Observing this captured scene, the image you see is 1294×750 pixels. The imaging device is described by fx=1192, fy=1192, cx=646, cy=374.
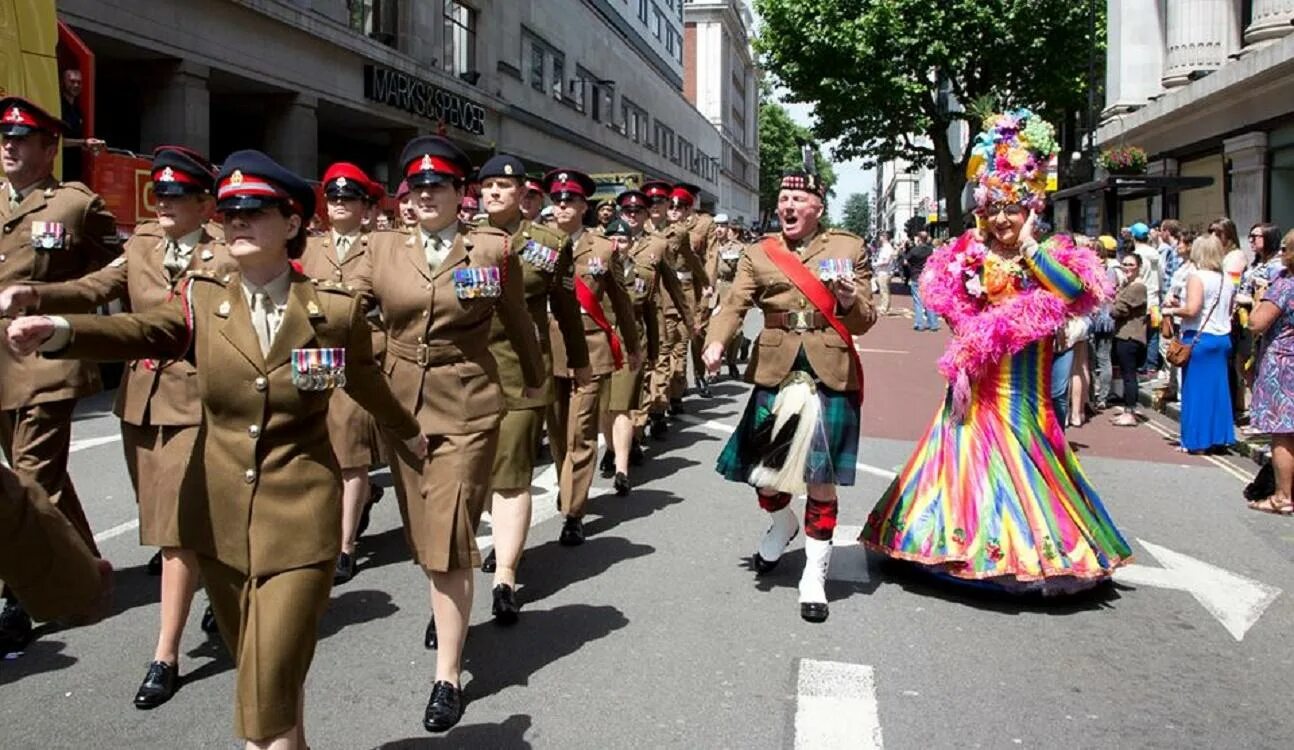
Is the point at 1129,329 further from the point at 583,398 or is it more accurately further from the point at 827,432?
the point at 827,432

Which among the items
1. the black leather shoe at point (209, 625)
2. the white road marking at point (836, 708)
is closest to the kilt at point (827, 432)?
the white road marking at point (836, 708)

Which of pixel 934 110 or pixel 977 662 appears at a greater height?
pixel 934 110

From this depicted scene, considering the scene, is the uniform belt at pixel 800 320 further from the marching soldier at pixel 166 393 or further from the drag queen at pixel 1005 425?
the marching soldier at pixel 166 393

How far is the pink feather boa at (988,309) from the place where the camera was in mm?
5926

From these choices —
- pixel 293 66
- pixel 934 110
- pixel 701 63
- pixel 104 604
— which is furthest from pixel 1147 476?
pixel 701 63

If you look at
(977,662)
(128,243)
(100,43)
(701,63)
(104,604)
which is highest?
(701,63)

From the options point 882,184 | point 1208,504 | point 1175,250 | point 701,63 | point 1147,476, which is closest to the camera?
point 1208,504

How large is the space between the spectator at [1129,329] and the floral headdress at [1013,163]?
7.69m

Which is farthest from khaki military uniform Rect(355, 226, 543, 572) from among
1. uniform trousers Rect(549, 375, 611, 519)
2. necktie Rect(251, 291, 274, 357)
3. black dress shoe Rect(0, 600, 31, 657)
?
uniform trousers Rect(549, 375, 611, 519)

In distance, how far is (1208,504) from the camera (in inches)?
341

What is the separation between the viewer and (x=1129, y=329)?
13.5m

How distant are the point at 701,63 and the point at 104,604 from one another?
101 metres

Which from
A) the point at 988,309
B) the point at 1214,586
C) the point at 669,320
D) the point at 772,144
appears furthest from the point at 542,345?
the point at 772,144

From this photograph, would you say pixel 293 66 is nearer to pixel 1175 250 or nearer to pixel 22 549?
pixel 1175 250
